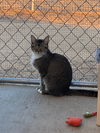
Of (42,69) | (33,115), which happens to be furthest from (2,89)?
(33,115)

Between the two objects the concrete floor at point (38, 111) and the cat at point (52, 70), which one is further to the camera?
the cat at point (52, 70)

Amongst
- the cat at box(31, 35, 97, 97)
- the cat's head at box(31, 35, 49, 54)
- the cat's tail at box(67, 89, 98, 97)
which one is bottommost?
the cat's tail at box(67, 89, 98, 97)

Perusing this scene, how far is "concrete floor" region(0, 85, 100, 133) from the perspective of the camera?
1831 millimetres

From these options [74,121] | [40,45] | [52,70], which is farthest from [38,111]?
[40,45]

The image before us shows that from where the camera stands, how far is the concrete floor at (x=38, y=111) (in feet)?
6.01

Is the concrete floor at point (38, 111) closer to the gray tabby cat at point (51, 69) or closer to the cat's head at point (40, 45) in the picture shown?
the gray tabby cat at point (51, 69)

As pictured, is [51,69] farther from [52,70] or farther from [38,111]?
[38,111]

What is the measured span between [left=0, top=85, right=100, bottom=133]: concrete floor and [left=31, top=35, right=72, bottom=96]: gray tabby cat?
3.0 inches

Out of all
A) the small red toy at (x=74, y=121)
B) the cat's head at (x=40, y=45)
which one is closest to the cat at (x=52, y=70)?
the cat's head at (x=40, y=45)

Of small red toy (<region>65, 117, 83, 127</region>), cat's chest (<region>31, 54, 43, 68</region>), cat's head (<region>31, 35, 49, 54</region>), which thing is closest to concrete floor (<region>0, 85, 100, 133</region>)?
small red toy (<region>65, 117, 83, 127</region>)

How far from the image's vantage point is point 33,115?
6.53 ft

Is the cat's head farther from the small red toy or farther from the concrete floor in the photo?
the small red toy

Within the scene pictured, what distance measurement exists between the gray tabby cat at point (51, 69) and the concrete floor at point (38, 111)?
76 mm

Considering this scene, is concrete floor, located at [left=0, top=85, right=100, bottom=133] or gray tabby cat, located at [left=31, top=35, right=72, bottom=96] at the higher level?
gray tabby cat, located at [left=31, top=35, right=72, bottom=96]
